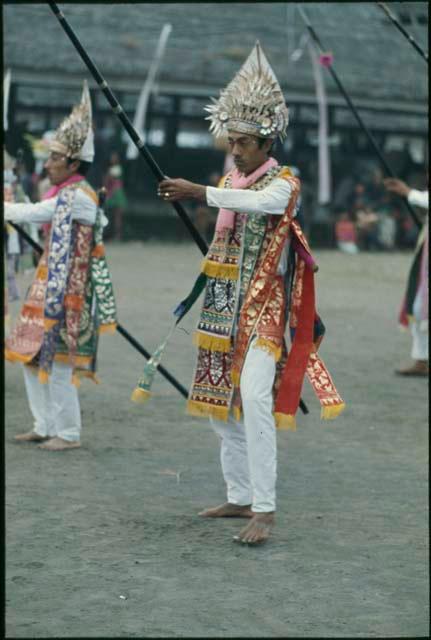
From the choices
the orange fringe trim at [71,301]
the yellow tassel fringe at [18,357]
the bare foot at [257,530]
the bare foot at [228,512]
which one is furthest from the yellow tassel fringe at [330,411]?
the yellow tassel fringe at [18,357]

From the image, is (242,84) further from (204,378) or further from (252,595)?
(252,595)

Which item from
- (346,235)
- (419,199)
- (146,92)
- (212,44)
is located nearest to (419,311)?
(419,199)

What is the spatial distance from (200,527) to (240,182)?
1.55 metres

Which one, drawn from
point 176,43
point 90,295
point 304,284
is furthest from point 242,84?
point 176,43

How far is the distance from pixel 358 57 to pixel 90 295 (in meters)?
20.8

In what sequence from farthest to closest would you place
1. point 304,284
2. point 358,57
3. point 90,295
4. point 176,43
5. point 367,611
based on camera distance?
point 358,57 < point 176,43 < point 90,295 < point 304,284 < point 367,611

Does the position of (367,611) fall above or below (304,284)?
below

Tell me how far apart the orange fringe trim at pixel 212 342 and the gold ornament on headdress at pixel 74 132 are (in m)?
1.76

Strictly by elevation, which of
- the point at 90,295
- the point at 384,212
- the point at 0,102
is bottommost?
the point at 384,212

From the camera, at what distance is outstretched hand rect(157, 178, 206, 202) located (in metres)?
5.34

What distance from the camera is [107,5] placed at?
992 inches

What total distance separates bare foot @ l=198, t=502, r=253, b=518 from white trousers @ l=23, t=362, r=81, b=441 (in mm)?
1488

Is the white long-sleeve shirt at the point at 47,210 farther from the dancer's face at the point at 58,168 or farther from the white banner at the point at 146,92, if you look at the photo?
the white banner at the point at 146,92

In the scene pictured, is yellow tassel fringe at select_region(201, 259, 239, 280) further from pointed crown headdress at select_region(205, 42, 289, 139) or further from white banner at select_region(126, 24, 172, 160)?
white banner at select_region(126, 24, 172, 160)
